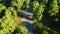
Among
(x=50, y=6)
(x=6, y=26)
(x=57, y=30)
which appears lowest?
(x=57, y=30)

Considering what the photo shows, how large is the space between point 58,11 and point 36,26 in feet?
14.8

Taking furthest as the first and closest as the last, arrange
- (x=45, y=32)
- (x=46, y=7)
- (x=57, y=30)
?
(x=46, y=7)
(x=57, y=30)
(x=45, y=32)

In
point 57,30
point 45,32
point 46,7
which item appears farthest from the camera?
point 46,7

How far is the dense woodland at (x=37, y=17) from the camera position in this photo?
2358cm

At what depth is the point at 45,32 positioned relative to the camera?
23.1m

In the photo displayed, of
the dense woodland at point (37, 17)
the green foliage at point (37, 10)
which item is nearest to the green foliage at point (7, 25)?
the dense woodland at point (37, 17)

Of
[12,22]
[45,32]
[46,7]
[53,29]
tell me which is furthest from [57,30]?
[12,22]

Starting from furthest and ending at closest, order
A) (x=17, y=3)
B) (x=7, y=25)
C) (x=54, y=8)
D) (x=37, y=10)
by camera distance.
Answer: (x=17, y=3), (x=37, y=10), (x=54, y=8), (x=7, y=25)

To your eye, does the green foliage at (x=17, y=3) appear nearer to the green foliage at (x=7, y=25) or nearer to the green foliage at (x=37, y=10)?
the green foliage at (x=37, y=10)

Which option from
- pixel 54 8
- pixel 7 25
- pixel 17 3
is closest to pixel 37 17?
pixel 54 8

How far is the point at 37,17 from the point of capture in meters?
26.2

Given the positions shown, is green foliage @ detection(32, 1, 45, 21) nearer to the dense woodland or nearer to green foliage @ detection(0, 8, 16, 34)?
the dense woodland

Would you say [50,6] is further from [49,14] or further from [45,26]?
[45,26]

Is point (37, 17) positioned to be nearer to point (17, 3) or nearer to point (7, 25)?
point (17, 3)
